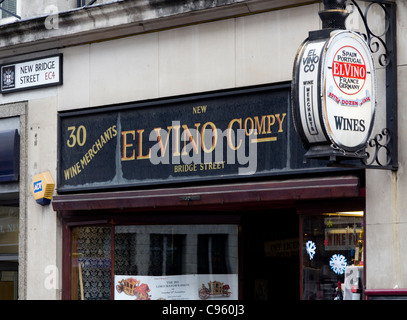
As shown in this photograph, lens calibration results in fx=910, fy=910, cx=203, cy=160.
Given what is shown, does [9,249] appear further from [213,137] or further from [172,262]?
[213,137]

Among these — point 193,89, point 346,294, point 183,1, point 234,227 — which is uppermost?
point 183,1

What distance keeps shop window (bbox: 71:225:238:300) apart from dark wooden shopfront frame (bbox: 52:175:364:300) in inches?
5.8

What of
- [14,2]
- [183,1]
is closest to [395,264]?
[183,1]

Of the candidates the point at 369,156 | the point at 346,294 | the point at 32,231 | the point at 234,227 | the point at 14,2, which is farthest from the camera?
the point at 14,2

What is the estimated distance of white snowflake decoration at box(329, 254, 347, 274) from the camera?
37.8 feet

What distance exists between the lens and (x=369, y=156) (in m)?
10.6

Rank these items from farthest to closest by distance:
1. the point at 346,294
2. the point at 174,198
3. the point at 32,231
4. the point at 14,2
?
1. the point at 14,2
2. the point at 32,231
3. the point at 174,198
4. the point at 346,294

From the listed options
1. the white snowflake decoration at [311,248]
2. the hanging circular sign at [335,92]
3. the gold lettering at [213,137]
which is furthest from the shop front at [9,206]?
the hanging circular sign at [335,92]

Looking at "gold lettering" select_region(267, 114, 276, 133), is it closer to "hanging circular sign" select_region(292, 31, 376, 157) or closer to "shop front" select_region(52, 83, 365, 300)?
"shop front" select_region(52, 83, 365, 300)

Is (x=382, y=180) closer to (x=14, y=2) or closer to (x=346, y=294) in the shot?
(x=346, y=294)

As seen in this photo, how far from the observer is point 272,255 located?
14.6 metres

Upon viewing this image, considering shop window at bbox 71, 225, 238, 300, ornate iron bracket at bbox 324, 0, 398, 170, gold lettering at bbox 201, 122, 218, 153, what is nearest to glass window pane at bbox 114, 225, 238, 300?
shop window at bbox 71, 225, 238, 300

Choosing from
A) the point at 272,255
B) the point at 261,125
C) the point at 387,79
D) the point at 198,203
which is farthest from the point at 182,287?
the point at 387,79

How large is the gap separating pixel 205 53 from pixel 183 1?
787 mm
